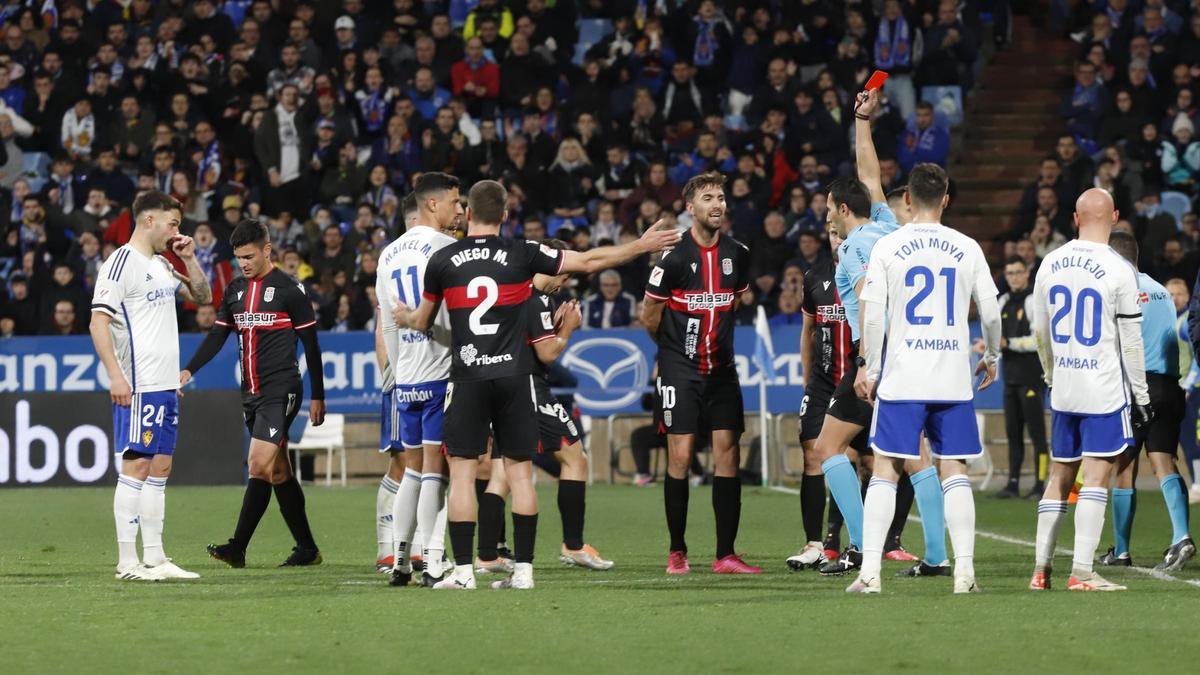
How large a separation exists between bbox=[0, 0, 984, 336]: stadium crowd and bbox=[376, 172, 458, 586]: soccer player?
11.8 metres

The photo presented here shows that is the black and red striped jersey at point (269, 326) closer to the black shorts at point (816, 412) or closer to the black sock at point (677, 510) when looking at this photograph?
the black sock at point (677, 510)

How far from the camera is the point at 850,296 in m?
10.4

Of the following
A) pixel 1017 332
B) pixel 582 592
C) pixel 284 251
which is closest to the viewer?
pixel 582 592

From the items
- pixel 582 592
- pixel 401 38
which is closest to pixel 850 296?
pixel 582 592

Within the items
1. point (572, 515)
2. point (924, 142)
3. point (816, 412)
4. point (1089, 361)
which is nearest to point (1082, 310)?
point (1089, 361)

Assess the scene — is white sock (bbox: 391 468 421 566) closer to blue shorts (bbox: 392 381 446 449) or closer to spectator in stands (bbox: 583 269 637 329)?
blue shorts (bbox: 392 381 446 449)

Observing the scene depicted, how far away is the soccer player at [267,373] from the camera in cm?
1149

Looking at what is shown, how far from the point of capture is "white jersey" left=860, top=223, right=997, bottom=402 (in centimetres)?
909

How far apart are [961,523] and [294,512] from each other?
4.70 m

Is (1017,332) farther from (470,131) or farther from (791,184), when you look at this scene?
(470,131)

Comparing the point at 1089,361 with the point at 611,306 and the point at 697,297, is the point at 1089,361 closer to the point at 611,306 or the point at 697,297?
the point at 697,297

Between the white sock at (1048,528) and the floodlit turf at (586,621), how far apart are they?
0.23 m

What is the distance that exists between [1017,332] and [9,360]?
38.9 feet

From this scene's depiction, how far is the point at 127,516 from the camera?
10.5 meters
